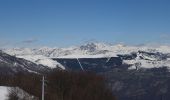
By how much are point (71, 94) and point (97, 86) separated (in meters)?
13.5

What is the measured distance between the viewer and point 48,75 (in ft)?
388

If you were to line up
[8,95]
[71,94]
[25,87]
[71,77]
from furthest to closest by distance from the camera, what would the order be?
[71,77] < [71,94] < [25,87] < [8,95]

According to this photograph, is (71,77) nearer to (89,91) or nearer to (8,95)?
(89,91)

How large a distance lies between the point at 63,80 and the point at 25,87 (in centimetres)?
1396

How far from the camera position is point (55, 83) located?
366 feet

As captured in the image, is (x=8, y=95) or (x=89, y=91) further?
(x=89, y=91)

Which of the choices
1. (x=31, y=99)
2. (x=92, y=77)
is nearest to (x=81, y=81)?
(x=92, y=77)

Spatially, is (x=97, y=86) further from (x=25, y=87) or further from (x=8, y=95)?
(x=8, y=95)

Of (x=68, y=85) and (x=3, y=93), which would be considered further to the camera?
(x=68, y=85)

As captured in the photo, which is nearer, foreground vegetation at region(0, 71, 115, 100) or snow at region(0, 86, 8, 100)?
snow at region(0, 86, 8, 100)

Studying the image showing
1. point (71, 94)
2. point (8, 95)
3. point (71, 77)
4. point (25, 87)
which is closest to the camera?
point (8, 95)

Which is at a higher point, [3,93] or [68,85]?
[68,85]

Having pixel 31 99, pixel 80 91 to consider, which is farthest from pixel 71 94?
pixel 31 99

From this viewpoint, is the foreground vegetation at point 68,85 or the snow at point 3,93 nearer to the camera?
the snow at point 3,93
